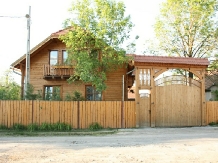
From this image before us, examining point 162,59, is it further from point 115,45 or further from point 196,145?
point 196,145

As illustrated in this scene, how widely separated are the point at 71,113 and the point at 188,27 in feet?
53.5

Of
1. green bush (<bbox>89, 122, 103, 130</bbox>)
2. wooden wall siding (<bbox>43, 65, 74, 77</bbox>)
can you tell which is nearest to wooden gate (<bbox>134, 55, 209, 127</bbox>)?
green bush (<bbox>89, 122, 103, 130</bbox>)

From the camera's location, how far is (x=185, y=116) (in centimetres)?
2008

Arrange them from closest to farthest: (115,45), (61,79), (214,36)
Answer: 1. (115,45)
2. (61,79)
3. (214,36)

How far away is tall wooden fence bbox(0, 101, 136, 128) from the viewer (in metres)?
18.3

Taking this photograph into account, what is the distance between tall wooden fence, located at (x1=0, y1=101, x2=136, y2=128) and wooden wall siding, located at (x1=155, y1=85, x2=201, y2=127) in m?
1.92

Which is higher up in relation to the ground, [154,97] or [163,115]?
[154,97]

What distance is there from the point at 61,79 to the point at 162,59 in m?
9.43

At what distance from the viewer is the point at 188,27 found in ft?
95.8

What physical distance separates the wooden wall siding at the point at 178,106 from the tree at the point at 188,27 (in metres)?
10.3

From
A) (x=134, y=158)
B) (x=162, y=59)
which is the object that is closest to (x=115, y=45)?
(x=162, y=59)

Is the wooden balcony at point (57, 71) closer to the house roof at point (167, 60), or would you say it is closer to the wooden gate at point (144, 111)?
the house roof at point (167, 60)

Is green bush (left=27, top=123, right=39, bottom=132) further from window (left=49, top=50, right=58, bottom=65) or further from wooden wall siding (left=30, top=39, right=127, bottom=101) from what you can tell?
window (left=49, top=50, right=58, bottom=65)

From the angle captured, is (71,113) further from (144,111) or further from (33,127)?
(144,111)
